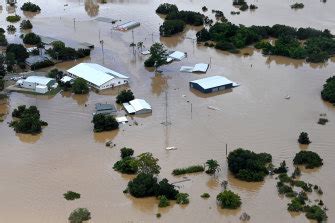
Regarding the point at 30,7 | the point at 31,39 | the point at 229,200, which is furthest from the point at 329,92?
the point at 30,7

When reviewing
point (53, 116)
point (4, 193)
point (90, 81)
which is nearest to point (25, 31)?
point (90, 81)

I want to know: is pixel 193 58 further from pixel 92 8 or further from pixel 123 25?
pixel 92 8

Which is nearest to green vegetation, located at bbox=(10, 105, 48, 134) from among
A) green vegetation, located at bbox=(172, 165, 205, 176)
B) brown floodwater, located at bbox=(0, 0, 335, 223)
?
brown floodwater, located at bbox=(0, 0, 335, 223)

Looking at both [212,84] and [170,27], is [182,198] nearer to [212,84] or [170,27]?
[212,84]

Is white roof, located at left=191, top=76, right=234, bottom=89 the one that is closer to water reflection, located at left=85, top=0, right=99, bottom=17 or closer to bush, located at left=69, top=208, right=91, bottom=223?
bush, located at left=69, top=208, right=91, bottom=223

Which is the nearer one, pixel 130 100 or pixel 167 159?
pixel 167 159

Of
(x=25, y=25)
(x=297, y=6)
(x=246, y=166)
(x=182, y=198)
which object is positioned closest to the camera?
(x=182, y=198)
